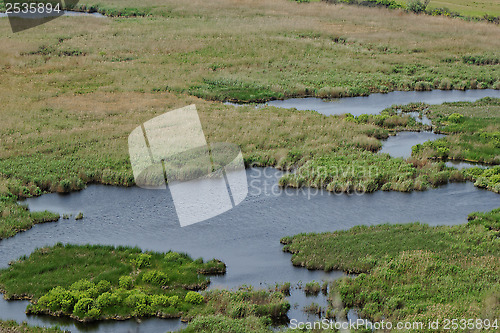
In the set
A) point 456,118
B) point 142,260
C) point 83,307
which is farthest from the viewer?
point 456,118

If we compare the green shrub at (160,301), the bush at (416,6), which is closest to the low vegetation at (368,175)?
the green shrub at (160,301)

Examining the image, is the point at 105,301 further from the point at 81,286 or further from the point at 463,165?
the point at 463,165

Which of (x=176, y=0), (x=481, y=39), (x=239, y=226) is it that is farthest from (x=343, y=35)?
(x=239, y=226)

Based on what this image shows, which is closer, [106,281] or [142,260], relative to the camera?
[106,281]

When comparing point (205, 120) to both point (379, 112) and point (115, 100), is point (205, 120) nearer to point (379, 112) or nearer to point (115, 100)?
point (115, 100)

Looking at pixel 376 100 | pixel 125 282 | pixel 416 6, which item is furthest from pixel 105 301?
pixel 416 6

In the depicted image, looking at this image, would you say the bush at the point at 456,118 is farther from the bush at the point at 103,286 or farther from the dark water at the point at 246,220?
the bush at the point at 103,286

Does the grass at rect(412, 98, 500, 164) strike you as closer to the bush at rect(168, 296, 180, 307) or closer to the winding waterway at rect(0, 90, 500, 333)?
the winding waterway at rect(0, 90, 500, 333)
